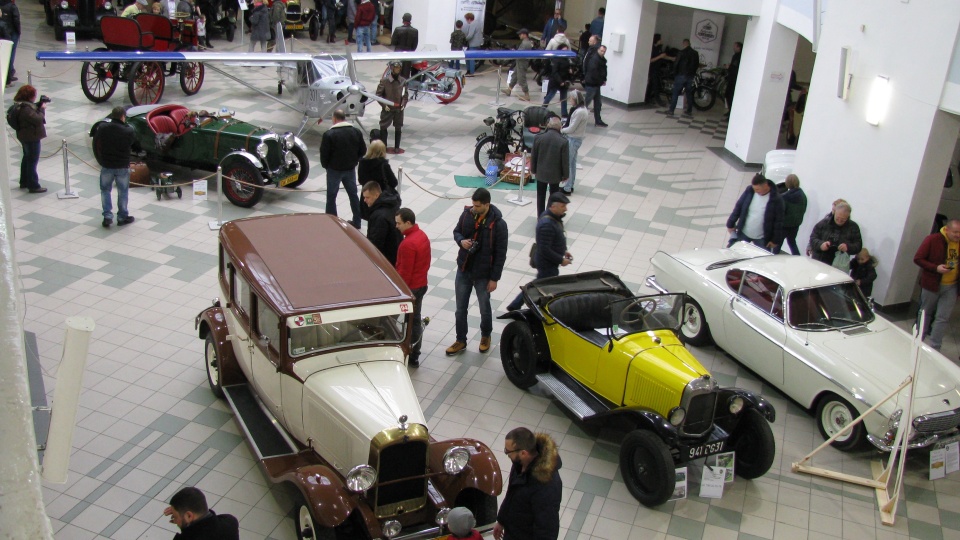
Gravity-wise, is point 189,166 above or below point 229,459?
above

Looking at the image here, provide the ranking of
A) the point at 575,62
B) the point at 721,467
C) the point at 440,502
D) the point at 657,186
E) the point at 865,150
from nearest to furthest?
the point at 440,502
the point at 721,467
the point at 865,150
the point at 657,186
the point at 575,62

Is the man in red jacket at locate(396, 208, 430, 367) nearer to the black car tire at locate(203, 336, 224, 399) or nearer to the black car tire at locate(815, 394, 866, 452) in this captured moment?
the black car tire at locate(203, 336, 224, 399)

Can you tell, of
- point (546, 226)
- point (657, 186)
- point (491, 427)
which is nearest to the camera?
point (491, 427)

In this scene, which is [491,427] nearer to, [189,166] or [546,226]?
[546,226]

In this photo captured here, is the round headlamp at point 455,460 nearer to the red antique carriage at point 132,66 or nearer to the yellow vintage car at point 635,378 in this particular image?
the yellow vintage car at point 635,378

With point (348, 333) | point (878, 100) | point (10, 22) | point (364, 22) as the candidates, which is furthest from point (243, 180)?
point (364, 22)

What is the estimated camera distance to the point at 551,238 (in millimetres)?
9180

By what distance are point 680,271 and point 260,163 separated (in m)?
6.42

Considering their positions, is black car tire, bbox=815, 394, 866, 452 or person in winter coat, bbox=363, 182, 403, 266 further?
person in winter coat, bbox=363, 182, 403, 266

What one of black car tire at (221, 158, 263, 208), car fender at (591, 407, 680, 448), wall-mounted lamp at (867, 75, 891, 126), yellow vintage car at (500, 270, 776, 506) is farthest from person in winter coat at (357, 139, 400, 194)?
wall-mounted lamp at (867, 75, 891, 126)

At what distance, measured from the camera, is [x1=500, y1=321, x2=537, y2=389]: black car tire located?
846 centimetres

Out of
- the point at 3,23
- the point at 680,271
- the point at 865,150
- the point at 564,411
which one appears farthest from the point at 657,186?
the point at 3,23

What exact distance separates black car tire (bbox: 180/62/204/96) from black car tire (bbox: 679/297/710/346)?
40.9 feet

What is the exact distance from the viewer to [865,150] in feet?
37.2
